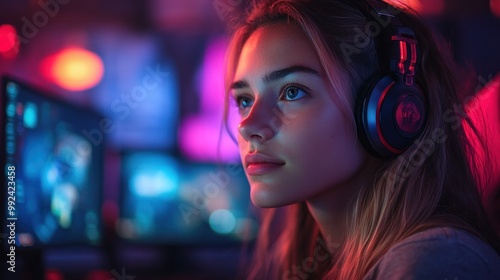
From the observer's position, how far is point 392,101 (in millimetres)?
936

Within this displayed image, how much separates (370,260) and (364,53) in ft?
1.21

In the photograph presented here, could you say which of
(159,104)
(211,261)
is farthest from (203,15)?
(211,261)

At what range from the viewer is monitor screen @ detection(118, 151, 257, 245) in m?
2.45

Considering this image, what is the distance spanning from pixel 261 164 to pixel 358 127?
0.18 m

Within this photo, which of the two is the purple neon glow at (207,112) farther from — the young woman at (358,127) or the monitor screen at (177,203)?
the young woman at (358,127)

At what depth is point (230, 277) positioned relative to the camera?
2230 millimetres

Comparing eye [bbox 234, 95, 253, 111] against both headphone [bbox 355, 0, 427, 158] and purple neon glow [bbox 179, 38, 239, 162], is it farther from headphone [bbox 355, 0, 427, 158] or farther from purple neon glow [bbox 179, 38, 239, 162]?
purple neon glow [bbox 179, 38, 239, 162]

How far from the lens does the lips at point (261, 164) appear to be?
99 cm

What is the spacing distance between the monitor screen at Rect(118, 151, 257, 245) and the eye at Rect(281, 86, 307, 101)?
1.45m

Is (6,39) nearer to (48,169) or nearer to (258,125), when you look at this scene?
(48,169)

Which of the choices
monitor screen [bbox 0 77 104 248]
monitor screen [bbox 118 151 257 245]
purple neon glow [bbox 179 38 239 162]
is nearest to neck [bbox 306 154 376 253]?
monitor screen [bbox 0 77 104 248]

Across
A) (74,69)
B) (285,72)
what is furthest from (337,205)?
(74,69)

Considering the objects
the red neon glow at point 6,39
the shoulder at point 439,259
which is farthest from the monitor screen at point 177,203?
the shoulder at point 439,259

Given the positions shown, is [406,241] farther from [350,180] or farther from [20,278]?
[20,278]
